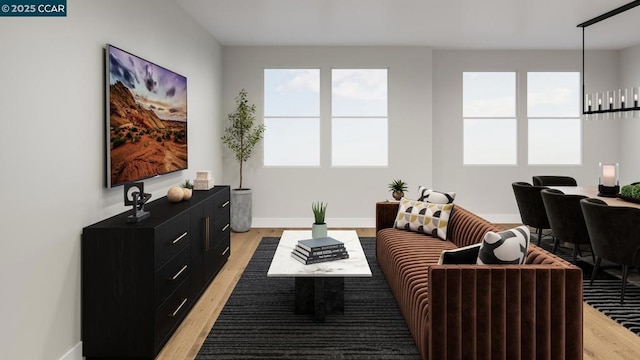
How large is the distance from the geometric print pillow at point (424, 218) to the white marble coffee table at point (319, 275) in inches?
29.2

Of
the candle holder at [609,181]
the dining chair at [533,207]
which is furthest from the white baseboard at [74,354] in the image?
the candle holder at [609,181]

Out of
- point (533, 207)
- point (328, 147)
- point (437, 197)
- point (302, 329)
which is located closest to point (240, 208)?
point (328, 147)

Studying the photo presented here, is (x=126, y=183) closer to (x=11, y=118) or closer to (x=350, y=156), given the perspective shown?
(x=11, y=118)

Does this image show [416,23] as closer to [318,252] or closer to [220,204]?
[220,204]

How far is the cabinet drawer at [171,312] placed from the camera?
2.51 meters

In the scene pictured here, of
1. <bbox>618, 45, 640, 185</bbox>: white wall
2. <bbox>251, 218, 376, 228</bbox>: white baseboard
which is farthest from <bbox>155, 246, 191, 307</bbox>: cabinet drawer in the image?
<bbox>618, 45, 640, 185</bbox>: white wall

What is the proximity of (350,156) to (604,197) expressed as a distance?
3.35m

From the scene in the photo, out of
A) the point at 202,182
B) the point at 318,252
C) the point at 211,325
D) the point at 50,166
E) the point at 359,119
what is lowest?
the point at 211,325

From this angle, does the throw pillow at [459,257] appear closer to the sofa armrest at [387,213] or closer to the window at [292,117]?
the sofa armrest at [387,213]

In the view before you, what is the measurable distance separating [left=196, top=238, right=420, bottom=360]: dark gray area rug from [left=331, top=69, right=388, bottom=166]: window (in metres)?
3.03

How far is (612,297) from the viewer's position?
346 centimetres

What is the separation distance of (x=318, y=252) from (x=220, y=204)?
1.60 m

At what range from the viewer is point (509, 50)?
21.6 ft

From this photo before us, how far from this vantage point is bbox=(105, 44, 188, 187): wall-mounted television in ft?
9.21
